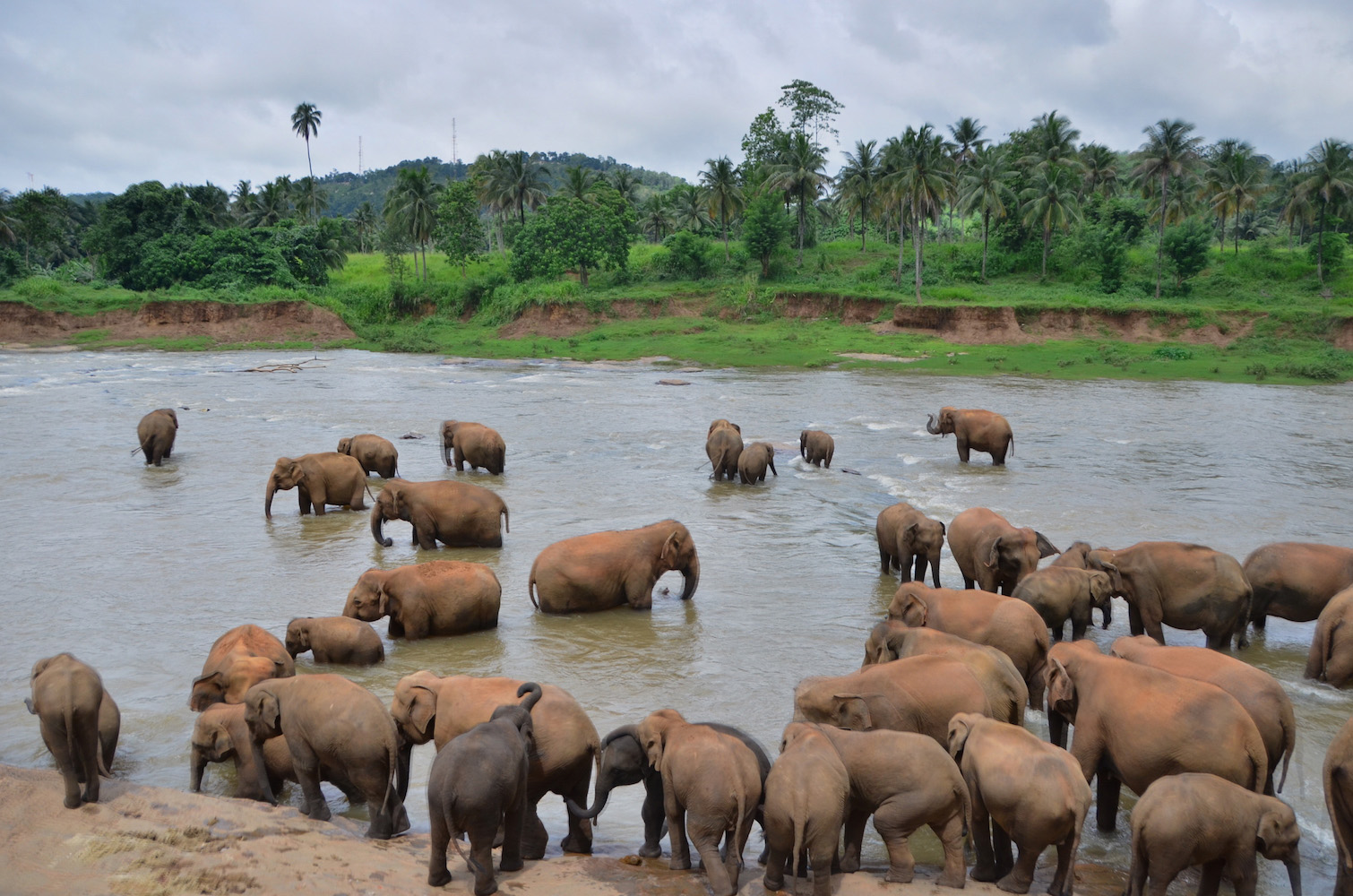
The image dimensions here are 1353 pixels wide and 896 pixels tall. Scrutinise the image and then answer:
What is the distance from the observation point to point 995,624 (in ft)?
25.3

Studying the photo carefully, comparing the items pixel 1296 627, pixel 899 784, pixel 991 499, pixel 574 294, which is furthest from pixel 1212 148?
pixel 899 784

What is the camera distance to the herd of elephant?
506cm

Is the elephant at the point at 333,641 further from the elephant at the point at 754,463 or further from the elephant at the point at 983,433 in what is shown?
the elephant at the point at 983,433

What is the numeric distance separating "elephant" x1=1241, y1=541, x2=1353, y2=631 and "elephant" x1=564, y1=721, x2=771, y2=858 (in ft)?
19.2

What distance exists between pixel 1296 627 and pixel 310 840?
9.01m

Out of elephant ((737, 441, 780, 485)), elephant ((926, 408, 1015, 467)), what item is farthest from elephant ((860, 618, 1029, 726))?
elephant ((926, 408, 1015, 467))

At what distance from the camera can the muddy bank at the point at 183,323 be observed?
178 ft

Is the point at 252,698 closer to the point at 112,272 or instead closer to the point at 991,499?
the point at 991,499

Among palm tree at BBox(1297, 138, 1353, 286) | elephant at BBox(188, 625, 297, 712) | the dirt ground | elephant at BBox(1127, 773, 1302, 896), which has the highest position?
palm tree at BBox(1297, 138, 1353, 286)

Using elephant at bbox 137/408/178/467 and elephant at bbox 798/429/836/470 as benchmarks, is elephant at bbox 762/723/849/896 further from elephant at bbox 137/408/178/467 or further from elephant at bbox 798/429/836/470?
elephant at bbox 137/408/178/467

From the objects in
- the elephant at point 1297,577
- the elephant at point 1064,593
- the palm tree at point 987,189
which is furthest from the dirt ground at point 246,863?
the palm tree at point 987,189

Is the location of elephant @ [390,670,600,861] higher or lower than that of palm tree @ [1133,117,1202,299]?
lower

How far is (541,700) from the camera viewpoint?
595 centimetres

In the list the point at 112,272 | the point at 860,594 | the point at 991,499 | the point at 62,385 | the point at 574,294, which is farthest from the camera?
the point at 112,272
